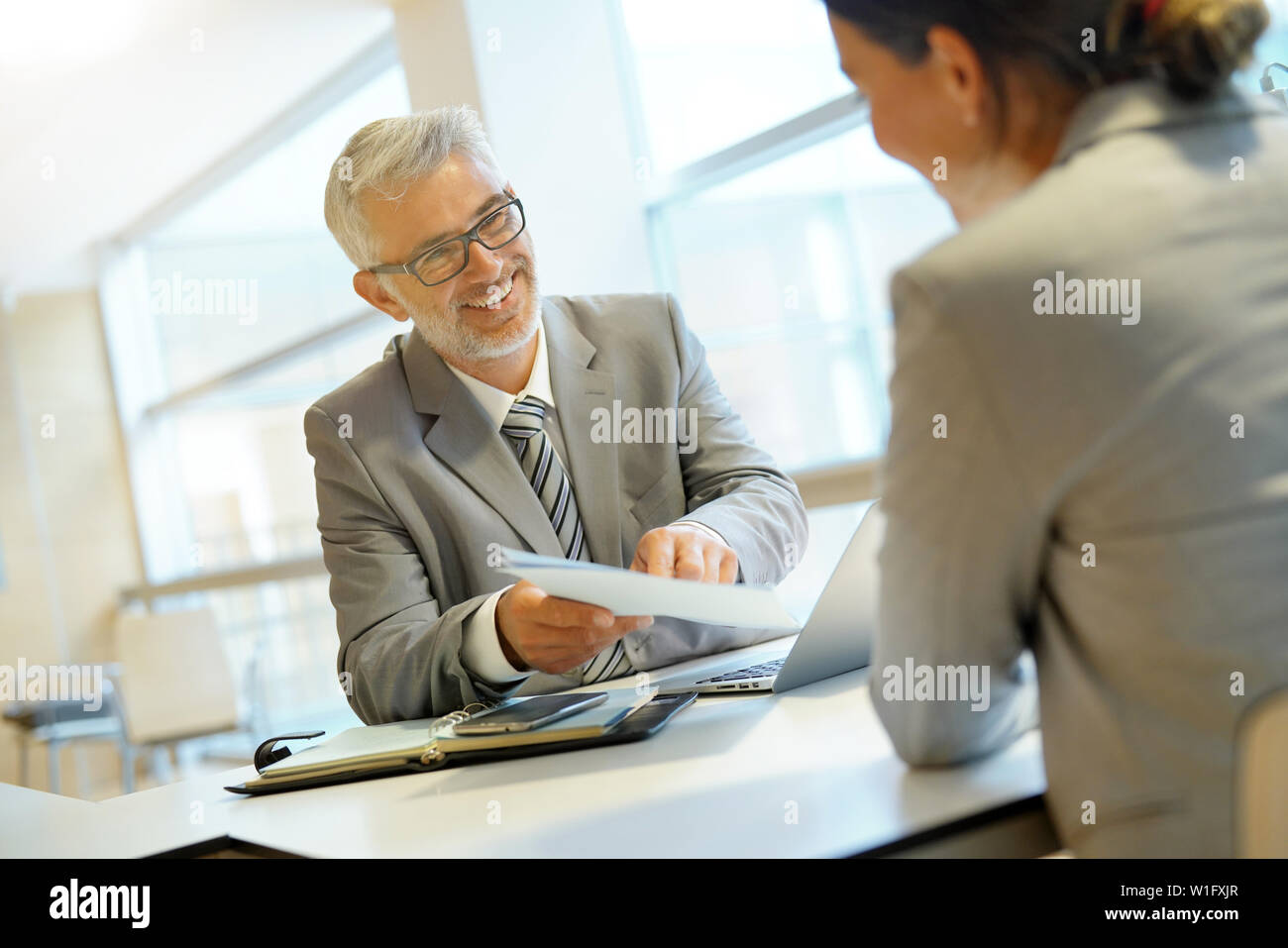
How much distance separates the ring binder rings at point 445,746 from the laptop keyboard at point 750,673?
109 mm

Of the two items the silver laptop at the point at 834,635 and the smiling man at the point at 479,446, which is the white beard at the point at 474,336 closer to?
the smiling man at the point at 479,446

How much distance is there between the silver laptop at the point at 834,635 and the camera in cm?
127

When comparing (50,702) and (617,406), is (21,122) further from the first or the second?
(617,406)

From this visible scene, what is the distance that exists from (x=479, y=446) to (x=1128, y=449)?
121 centimetres

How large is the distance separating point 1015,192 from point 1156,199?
6.0 inches

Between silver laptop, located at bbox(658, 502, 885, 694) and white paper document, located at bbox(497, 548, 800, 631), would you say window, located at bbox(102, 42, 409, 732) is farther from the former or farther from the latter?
white paper document, located at bbox(497, 548, 800, 631)

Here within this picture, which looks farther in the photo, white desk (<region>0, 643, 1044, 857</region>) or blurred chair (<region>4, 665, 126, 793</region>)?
blurred chair (<region>4, 665, 126, 793</region>)

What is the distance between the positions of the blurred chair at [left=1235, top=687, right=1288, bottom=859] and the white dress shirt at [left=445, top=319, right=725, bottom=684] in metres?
0.92

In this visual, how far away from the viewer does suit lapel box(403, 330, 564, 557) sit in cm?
179

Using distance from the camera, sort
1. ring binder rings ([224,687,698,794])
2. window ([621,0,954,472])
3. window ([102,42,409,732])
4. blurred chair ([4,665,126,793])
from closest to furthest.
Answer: ring binder rings ([224,687,698,794]) → window ([621,0,954,472]) → window ([102,42,409,732]) → blurred chair ([4,665,126,793])

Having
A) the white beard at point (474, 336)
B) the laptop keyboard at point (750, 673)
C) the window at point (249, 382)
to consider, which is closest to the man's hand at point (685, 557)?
the laptop keyboard at point (750, 673)

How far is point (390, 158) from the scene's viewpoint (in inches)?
73.8

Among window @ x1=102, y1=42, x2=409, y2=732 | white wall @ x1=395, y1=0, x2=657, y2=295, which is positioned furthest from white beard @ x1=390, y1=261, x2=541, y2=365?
window @ x1=102, y1=42, x2=409, y2=732
